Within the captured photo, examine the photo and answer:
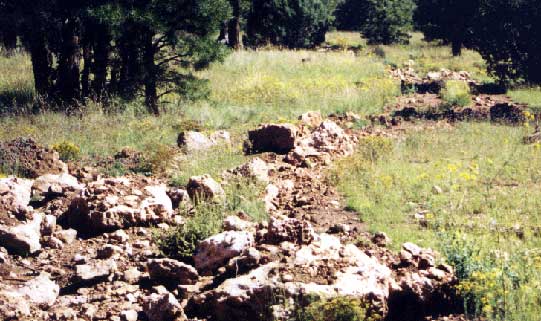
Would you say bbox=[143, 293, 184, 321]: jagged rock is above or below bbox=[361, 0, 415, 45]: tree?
below

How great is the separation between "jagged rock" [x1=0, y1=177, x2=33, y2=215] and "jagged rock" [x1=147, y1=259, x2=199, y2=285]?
80.0 inches

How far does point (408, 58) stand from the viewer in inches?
1042

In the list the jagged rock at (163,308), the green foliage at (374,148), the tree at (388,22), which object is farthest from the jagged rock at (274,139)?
the tree at (388,22)

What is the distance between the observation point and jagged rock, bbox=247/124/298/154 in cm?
1030

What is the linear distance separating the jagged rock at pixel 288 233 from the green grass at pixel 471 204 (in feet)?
3.84

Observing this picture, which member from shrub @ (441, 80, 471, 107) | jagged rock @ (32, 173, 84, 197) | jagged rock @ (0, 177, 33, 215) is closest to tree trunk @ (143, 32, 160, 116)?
jagged rock @ (32, 173, 84, 197)

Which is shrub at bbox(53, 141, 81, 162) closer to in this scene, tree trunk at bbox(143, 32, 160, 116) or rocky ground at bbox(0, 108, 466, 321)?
rocky ground at bbox(0, 108, 466, 321)

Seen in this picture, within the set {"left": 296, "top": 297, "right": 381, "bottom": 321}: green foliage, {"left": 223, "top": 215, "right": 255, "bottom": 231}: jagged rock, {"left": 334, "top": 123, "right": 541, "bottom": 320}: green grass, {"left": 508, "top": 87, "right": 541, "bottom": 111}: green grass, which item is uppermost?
{"left": 296, "top": 297, "right": 381, "bottom": 321}: green foliage

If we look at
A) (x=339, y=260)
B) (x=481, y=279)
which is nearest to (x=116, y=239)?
(x=339, y=260)

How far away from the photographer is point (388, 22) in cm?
3547

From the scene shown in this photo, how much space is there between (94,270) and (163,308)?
122cm

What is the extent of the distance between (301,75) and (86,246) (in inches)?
541

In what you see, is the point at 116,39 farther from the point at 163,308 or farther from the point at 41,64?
the point at 163,308

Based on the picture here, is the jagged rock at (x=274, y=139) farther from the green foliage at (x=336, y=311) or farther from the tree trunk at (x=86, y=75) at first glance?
the green foliage at (x=336, y=311)
